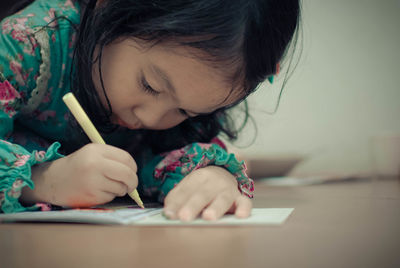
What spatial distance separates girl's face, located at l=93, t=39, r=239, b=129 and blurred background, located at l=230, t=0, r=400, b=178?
2.83 ft

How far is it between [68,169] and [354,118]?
1.21 metres

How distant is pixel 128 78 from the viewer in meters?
0.60

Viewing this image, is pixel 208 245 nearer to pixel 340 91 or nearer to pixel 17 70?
pixel 17 70

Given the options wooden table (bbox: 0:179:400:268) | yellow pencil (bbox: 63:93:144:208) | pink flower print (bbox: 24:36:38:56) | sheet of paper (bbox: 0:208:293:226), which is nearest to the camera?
wooden table (bbox: 0:179:400:268)

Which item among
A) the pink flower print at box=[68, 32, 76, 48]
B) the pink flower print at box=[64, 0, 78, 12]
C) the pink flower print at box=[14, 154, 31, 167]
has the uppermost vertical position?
the pink flower print at box=[64, 0, 78, 12]

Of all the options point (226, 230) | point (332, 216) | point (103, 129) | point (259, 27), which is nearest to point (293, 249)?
point (226, 230)

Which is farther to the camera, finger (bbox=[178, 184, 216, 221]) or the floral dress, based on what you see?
the floral dress

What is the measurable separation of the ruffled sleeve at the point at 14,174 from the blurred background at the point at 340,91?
1.02m

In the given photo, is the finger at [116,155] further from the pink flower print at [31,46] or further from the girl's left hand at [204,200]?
the pink flower print at [31,46]

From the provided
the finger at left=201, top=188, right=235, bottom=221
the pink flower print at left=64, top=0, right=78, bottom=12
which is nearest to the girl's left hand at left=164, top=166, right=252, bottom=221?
the finger at left=201, top=188, right=235, bottom=221

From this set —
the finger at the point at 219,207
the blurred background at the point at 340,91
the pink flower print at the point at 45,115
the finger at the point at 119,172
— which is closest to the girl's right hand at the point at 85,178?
the finger at the point at 119,172

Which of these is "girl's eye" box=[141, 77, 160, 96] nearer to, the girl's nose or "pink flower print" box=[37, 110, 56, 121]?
the girl's nose

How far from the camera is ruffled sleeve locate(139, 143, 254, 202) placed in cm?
64

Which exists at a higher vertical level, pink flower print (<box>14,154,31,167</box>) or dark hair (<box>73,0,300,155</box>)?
dark hair (<box>73,0,300,155</box>)
